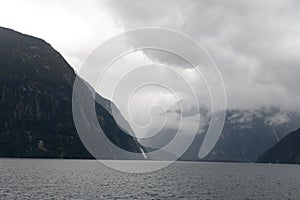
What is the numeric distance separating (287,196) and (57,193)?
7666 cm

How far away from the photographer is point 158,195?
11000cm

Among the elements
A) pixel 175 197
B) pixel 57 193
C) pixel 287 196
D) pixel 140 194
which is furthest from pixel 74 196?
pixel 287 196

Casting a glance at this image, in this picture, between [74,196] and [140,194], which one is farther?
[140,194]

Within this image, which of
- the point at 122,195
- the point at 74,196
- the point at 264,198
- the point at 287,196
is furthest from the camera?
the point at 287,196

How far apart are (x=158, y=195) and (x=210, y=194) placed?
2006cm

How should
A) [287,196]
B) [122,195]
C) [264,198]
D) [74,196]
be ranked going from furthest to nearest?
1. [287,196]
2. [264,198]
3. [122,195]
4. [74,196]

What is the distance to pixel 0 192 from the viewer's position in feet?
324

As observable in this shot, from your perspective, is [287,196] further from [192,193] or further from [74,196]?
[74,196]

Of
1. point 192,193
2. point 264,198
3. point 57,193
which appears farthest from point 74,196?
point 264,198

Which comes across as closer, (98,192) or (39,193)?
(39,193)

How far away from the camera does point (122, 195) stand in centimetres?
10600

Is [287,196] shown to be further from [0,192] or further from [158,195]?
[0,192]

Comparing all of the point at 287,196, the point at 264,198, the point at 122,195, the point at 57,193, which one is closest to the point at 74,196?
the point at 57,193

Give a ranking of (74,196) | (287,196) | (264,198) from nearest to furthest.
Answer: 1. (74,196)
2. (264,198)
3. (287,196)
